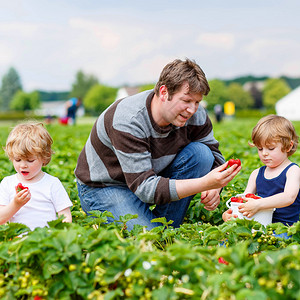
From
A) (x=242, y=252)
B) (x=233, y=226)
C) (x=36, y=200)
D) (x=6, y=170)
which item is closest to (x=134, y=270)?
(x=242, y=252)

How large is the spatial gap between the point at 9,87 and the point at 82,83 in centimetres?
2006

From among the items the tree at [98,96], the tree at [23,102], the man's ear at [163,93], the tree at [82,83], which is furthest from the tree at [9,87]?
the man's ear at [163,93]

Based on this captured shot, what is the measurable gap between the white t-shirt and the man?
436mm

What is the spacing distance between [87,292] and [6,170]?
290 cm

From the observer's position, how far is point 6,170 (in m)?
4.49

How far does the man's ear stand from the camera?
292 cm

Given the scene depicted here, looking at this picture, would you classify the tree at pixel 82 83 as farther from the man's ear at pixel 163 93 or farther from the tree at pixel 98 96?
the man's ear at pixel 163 93

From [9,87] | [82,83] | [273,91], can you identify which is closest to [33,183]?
[273,91]

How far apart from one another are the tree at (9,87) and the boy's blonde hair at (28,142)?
10189cm

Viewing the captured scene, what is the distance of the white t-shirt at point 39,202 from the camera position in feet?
9.19

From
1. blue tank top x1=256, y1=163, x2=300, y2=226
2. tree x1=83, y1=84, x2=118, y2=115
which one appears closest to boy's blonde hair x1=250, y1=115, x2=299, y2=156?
blue tank top x1=256, y1=163, x2=300, y2=226

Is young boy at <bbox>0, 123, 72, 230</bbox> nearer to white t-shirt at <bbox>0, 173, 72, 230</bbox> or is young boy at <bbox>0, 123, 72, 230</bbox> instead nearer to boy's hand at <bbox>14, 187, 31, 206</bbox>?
white t-shirt at <bbox>0, 173, 72, 230</bbox>

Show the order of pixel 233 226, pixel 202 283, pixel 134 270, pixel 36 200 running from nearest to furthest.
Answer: pixel 202 283, pixel 134 270, pixel 233 226, pixel 36 200

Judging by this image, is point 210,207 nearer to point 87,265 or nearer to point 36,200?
point 36,200
